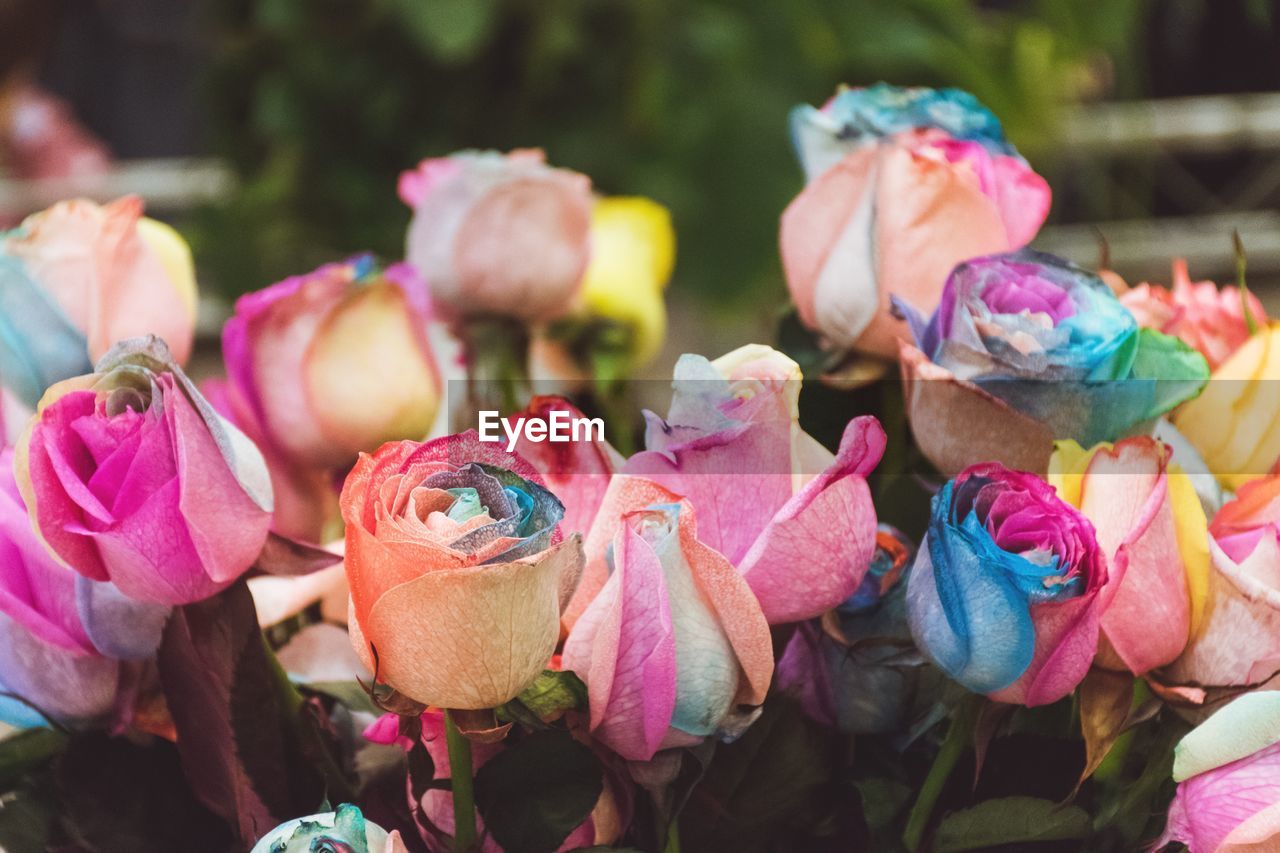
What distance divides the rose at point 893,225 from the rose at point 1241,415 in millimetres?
65

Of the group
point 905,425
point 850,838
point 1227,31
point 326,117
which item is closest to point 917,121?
point 905,425

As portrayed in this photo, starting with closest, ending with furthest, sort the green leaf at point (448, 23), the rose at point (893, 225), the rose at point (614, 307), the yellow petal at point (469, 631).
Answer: the yellow petal at point (469, 631)
the rose at point (893, 225)
the rose at point (614, 307)
the green leaf at point (448, 23)

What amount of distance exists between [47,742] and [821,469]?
0.19 metres

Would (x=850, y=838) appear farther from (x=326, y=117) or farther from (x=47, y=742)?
(x=326, y=117)

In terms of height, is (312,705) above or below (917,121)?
below

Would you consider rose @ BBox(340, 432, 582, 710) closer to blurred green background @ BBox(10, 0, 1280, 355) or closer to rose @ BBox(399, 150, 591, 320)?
rose @ BBox(399, 150, 591, 320)

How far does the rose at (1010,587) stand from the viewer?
0.81 ft

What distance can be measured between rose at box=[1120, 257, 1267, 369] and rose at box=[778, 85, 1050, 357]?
4cm

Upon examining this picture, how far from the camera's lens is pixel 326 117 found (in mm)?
1247

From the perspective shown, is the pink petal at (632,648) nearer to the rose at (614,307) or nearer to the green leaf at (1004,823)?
the green leaf at (1004,823)

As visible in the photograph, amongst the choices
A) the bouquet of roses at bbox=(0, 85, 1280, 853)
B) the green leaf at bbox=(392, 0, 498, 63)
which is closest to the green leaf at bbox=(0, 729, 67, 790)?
the bouquet of roses at bbox=(0, 85, 1280, 853)

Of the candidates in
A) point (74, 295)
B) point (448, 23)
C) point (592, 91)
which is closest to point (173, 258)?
point (74, 295)

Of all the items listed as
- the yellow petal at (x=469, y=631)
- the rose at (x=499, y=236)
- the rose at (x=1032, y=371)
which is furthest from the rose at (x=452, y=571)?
the rose at (x=499, y=236)

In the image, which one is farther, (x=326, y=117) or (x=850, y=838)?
(x=326, y=117)
